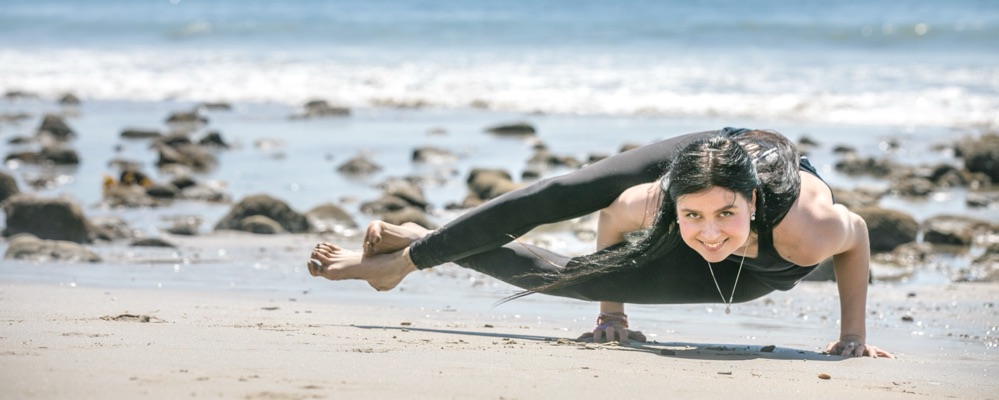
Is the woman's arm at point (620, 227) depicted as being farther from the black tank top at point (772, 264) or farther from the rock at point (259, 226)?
the rock at point (259, 226)

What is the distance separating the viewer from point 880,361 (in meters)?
3.89

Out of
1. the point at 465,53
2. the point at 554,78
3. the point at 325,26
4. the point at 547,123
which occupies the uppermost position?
the point at 325,26

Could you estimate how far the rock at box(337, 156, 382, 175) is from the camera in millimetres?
10086

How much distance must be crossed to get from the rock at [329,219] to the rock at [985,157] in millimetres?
5567

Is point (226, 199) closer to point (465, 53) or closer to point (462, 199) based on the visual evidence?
point (462, 199)

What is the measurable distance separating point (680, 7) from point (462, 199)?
84.6 feet

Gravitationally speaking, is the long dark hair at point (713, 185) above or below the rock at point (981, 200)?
below

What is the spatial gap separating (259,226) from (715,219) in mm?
4110

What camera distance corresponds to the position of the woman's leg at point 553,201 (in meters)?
4.14

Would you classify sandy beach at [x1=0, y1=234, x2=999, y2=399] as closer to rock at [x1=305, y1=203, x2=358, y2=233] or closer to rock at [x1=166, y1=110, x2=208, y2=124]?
rock at [x1=305, y1=203, x2=358, y2=233]

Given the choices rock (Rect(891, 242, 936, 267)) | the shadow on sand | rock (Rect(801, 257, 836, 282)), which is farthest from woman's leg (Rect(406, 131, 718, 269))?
rock (Rect(891, 242, 936, 267))

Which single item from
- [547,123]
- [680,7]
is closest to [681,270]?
[547,123]

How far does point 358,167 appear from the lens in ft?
33.2

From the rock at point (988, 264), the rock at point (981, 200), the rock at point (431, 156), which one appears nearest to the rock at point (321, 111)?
the rock at point (431, 156)
